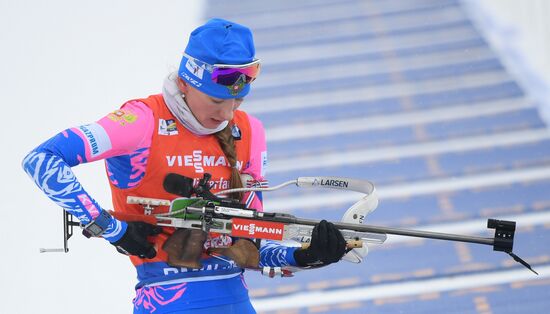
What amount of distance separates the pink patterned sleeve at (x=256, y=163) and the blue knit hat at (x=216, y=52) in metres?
0.24

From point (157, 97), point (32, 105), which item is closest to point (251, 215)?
point (157, 97)

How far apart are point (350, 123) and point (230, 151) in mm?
3348

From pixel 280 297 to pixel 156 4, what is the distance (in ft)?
10.9

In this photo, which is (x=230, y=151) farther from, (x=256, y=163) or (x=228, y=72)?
(x=228, y=72)

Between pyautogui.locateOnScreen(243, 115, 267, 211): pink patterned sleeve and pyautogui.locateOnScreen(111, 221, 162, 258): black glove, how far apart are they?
365 millimetres

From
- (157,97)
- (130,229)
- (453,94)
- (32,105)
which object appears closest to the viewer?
(130,229)

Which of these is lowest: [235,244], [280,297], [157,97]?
[280,297]

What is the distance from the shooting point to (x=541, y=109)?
6.43m

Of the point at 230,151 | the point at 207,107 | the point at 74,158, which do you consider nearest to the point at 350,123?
the point at 230,151

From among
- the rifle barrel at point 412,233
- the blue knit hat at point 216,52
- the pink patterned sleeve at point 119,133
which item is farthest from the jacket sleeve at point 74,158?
the rifle barrel at point 412,233

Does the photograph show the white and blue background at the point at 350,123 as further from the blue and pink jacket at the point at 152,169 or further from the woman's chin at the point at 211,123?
the woman's chin at the point at 211,123

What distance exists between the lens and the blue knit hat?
10.4ft

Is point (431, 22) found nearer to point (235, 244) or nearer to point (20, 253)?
point (20, 253)

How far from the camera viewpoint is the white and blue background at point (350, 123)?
197 inches
